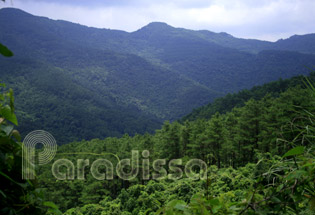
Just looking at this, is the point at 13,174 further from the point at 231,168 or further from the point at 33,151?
the point at 231,168

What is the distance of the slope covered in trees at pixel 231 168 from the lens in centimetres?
85

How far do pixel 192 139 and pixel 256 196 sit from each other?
69.8ft

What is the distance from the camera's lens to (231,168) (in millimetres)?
7836

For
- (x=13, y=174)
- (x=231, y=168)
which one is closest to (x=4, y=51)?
(x=13, y=174)

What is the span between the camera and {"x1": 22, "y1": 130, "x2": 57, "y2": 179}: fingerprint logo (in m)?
0.84

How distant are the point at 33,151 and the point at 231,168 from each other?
7705 millimetres

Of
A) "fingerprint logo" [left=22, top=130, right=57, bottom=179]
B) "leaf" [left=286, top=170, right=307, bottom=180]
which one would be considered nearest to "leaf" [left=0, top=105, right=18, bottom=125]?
"fingerprint logo" [left=22, top=130, right=57, bottom=179]

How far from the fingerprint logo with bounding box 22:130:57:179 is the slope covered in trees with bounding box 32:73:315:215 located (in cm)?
17

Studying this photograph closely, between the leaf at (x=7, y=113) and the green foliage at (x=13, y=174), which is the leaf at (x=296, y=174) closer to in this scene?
the green foliage at (x=13, y=174)

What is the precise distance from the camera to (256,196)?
0.85 meters

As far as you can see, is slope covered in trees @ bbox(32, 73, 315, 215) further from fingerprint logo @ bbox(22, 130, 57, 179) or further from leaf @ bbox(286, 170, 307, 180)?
fingerprint logo @ bbox(22, 130, 57, 179)

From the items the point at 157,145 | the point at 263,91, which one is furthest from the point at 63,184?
the point at 263,91

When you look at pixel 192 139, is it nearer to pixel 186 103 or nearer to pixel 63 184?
pixel 63 184

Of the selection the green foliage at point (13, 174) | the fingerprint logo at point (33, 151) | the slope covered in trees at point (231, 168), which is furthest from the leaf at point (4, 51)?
the slope covered in trees at point (231, 168)
